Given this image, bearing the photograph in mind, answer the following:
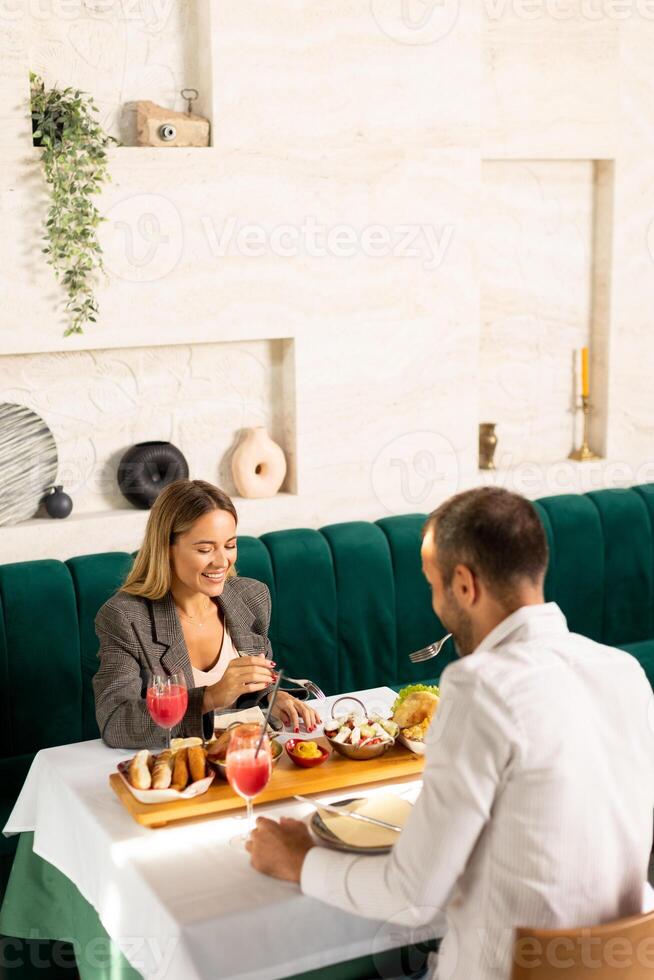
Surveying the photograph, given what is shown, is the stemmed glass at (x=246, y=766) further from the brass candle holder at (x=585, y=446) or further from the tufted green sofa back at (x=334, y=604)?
the brass candle holder at (x=585, y=446)

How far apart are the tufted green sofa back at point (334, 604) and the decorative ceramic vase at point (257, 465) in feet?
0.69

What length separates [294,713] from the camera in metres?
2.32

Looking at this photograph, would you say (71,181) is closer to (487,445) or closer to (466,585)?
(487,445)

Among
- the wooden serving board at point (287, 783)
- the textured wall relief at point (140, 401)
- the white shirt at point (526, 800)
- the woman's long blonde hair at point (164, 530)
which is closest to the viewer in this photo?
the white shirt at point (526, 800)

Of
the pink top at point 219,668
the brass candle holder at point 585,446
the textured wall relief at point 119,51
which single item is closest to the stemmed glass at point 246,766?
the pink top at point 219,668

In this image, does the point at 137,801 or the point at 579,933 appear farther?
the point at 137,801

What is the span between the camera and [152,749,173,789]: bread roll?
6.51 ft

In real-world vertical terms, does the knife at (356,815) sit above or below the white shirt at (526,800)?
below

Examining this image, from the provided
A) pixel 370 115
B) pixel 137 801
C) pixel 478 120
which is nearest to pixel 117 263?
pixel 370 115

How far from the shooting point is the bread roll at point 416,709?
2.23 m

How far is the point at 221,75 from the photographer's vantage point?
132 inches

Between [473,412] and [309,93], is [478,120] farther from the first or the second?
[473,412]

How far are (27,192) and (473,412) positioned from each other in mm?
1545

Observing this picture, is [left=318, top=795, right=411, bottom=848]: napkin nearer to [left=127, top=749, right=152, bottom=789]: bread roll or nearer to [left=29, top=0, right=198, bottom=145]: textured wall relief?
[left=127, top=749, right=152, bottom=789]: bread roll
